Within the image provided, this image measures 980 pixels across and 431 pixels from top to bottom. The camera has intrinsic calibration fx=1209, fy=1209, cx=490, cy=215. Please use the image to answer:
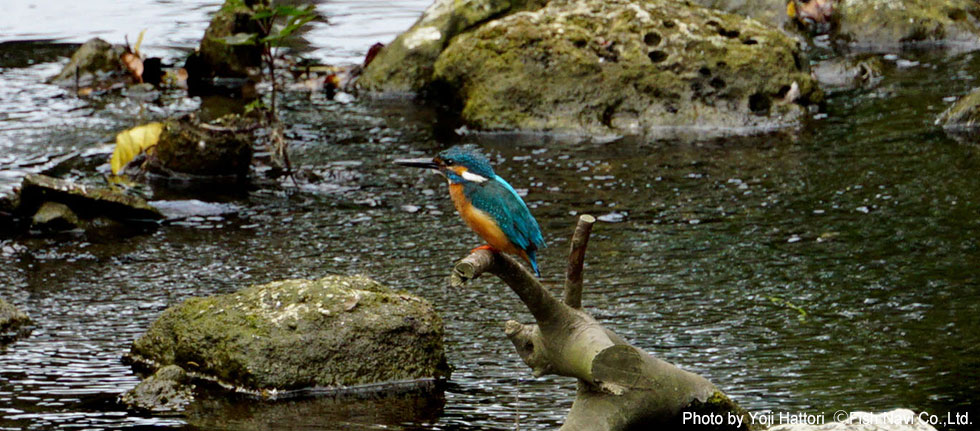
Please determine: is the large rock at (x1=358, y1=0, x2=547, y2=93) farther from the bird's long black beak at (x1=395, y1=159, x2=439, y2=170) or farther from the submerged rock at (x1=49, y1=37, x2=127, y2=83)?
the bird's long black beak at (x1=395, y1=159, x2=439, y2=170)

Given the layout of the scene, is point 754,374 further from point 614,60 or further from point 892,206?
point 614,60

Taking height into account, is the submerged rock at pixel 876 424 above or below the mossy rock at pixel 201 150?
below

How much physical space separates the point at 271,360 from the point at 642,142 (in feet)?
17.1

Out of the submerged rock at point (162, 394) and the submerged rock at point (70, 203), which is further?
the submerged rock at point (70, 203)

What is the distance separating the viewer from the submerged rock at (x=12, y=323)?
5979mm

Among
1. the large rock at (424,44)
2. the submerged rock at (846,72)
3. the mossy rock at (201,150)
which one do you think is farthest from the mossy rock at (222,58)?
the submerged rock at (846,72)

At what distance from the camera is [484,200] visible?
4.23 m

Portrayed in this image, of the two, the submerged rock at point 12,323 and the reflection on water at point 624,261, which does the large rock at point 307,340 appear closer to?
the reflection on water at point 624,261

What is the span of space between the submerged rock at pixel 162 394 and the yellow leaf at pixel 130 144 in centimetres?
440

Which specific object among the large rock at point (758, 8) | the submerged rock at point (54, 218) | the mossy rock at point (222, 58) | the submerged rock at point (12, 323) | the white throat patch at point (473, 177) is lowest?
the submerged rock at point (12, 323)

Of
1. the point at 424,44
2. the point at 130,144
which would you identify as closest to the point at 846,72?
the point at 424,44

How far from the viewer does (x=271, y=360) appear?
528 centimetres

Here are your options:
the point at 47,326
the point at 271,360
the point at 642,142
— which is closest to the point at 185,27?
the point at 642,142

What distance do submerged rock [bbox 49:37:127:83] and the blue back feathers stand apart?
9.39 meters
